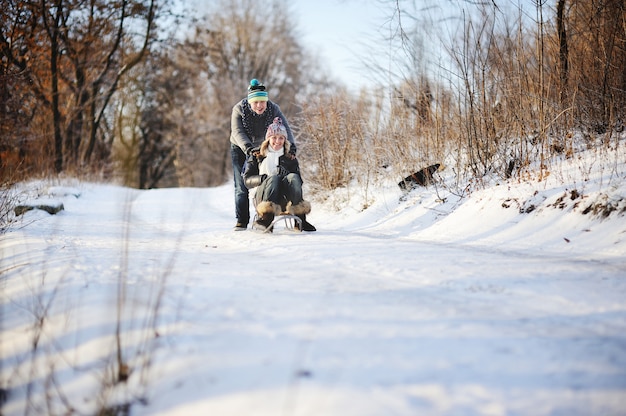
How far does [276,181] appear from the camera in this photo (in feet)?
14.5

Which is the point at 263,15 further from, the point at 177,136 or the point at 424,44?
the point at 424,44

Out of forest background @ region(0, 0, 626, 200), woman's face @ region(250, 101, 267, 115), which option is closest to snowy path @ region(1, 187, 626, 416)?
forest background @ region(0, 0, 626, 200)

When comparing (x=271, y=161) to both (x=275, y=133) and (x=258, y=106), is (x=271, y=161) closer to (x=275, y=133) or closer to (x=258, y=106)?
(x=275, y=133)

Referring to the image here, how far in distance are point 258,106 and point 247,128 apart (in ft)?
1.08

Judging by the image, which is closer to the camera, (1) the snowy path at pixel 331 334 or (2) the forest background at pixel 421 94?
(1) the snowy path at pixel 331 334

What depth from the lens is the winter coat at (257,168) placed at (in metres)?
4.55

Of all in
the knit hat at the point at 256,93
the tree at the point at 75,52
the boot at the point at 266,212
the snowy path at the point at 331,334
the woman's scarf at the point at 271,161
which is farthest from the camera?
the tree at the point at 75,52

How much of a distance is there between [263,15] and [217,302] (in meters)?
27.7

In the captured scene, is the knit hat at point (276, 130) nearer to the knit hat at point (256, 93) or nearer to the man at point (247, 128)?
the man at point (247, 128)

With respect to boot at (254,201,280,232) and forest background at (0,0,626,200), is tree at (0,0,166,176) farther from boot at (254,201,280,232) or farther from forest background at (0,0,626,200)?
boot at (254,201,280,232)

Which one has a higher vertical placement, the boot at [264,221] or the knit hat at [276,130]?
the knit hat at [276,130]

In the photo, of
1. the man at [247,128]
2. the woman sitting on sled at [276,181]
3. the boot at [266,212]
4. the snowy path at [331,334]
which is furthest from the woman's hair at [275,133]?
the snowy path at [331,334]

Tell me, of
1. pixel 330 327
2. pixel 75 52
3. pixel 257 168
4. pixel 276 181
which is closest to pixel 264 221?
pixel 276 181

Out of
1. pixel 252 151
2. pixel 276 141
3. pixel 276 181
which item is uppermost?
pixel 276 141
